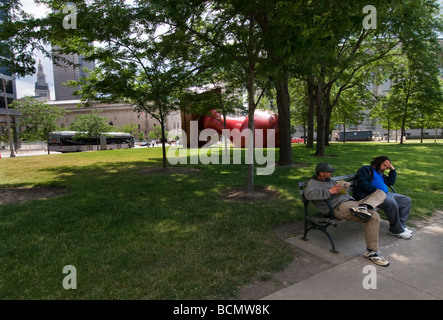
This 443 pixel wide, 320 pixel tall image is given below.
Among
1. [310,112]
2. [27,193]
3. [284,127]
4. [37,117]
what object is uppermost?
[37,117]

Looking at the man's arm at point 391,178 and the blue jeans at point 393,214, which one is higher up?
the man's arm at point 391,178

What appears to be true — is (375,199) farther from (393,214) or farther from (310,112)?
(310,112)

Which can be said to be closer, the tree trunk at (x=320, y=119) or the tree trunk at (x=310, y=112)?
the tree trunk at (x=320, y=119)

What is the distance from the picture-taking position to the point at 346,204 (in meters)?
4.21

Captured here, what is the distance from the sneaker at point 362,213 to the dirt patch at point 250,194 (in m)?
3.20

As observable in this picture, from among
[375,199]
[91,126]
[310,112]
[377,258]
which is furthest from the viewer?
[91,126]

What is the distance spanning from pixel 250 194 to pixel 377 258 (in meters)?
4.03

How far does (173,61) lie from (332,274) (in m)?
9.23

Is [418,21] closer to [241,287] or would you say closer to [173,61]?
[173,61]

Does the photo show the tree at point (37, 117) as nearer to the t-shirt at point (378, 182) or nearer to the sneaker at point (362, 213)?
the t-shirt at point (378, 182)

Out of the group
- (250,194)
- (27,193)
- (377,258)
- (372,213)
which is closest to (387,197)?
(372,213)

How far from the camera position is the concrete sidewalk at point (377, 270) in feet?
9.79

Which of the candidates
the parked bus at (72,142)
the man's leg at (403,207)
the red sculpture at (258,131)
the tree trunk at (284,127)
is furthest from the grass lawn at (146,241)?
the parked bus at (72,142)

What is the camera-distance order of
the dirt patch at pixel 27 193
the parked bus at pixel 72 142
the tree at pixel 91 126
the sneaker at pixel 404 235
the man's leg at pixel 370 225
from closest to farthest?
1. the man's leg at pixel 370 225
2. the sneaker at pixel 404 235
3. the dirt patch at pixel 27 193
4. the tree at pixel 91 126
5. the parked bus at pixel 72 142
